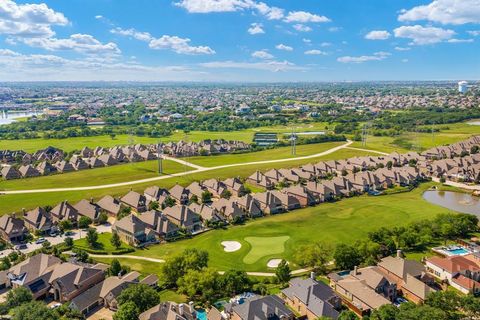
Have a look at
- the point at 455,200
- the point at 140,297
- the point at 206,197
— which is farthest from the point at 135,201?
the point at 455,200

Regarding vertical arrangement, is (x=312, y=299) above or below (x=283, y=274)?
above

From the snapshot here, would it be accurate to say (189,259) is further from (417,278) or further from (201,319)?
(417,278)

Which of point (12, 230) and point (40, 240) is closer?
point (12, 230)

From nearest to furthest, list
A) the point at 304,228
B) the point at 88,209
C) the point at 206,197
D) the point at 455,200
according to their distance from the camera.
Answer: the point at 304,228 < the point at 88,209 < the point at 206,197 < the point at 455,200

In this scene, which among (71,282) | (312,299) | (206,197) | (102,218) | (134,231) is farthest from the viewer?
(206,197)

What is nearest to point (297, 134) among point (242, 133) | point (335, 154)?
point (242, 133)

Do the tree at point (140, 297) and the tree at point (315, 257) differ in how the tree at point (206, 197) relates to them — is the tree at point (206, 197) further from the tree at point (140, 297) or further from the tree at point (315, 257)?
the tree at point (140, 297)

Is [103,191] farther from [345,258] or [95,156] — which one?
[345,258]
